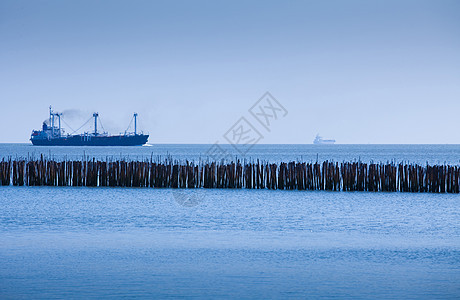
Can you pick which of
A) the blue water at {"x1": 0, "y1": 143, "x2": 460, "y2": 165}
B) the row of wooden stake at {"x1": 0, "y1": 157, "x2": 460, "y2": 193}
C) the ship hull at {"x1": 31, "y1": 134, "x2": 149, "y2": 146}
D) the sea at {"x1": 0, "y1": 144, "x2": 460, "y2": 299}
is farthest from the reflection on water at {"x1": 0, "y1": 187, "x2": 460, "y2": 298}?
the ship hull at {"x1": 31, "y1": 134, "x2": 149, "y2": 146}

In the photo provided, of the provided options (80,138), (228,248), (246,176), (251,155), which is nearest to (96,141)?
(80,138)

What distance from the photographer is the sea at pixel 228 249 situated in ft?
27.0

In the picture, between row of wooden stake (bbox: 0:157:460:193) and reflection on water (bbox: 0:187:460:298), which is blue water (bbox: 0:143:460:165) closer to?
row of wooden stake (bbox: 0:157:460:193)

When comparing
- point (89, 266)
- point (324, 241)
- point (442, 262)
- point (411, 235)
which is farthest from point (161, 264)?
point (411, 235)

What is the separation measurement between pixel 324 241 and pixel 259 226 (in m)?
2.71

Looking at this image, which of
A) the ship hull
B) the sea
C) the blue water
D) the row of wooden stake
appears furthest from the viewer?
the ship hull

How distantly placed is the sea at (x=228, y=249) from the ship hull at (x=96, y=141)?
371 feet

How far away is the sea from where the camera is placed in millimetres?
8242

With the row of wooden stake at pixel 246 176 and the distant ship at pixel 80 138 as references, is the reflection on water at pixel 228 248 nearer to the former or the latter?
the row of wooden stake at pixel 246 176

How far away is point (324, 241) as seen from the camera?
40.3ft

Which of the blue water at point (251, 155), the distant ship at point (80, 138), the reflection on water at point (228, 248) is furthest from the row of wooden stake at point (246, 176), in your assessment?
the distant ship at point (80, 138)

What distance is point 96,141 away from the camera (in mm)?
131000

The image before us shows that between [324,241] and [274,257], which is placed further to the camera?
[324,241]

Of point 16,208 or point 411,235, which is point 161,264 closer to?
point 411,235
